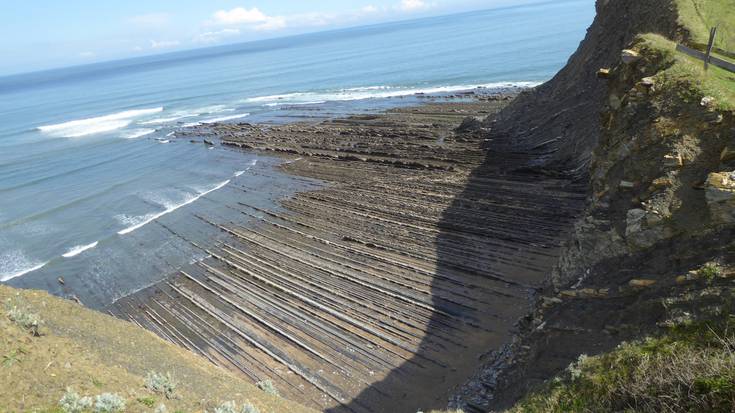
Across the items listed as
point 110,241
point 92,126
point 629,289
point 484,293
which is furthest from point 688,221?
point 92,126

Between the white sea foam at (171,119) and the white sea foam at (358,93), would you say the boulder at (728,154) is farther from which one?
the white sea foam at (171,119)

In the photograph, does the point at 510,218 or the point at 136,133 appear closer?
the point at 510,218

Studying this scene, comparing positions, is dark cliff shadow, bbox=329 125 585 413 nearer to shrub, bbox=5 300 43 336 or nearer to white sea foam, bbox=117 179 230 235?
shrub, bbox=5 300 43 336

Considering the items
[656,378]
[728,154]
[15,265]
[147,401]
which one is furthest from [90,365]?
[15,265]

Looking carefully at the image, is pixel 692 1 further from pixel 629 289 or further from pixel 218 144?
pixel 218 144

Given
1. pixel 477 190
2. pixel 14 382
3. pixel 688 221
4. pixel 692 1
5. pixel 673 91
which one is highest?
pixel 692 1

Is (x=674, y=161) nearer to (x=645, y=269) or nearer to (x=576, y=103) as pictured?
(x=645, y=269)
